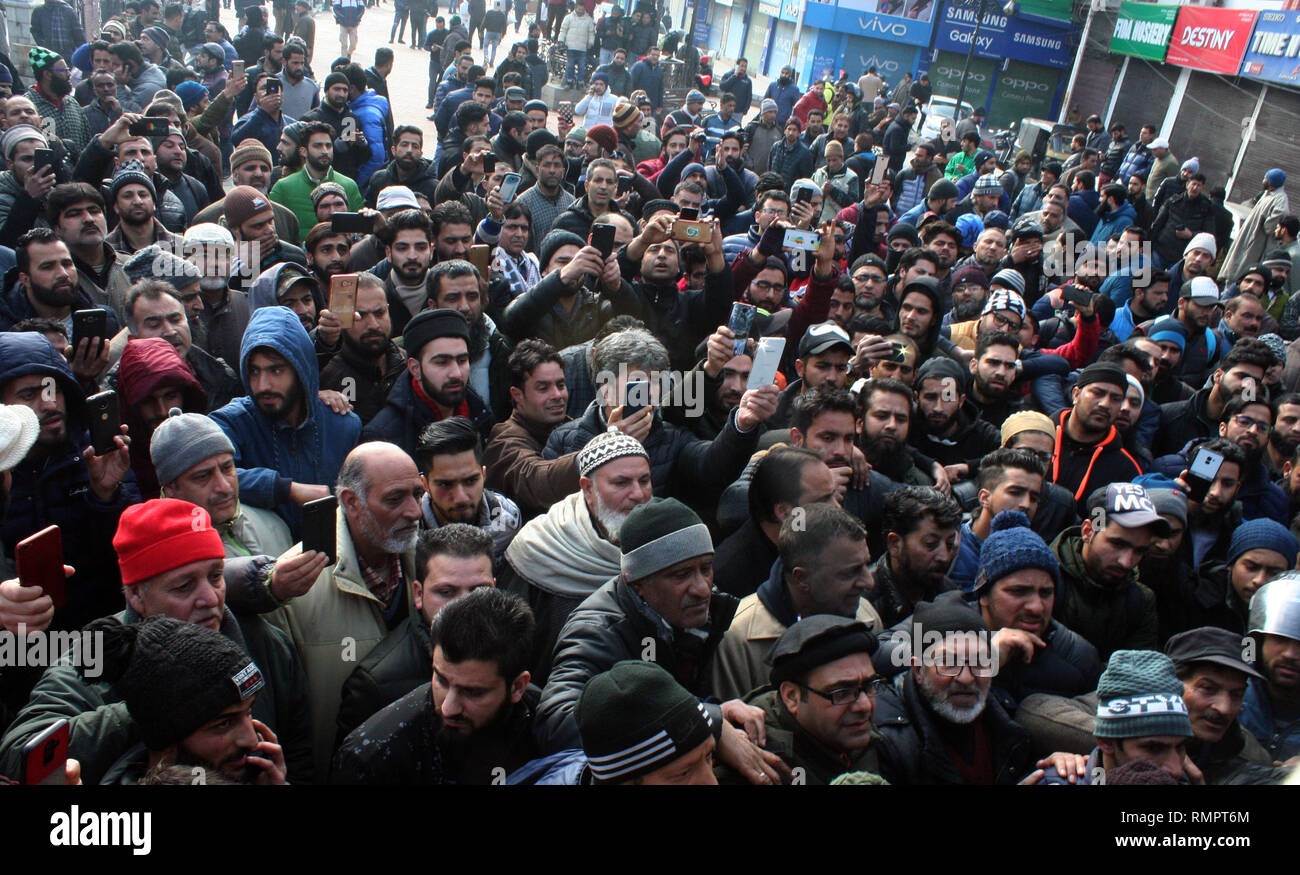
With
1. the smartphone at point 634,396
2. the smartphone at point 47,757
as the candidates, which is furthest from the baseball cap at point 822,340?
the smartphone at point 47,757

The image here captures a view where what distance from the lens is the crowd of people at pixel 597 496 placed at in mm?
2377

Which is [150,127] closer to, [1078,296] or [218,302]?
Result: [218,302]

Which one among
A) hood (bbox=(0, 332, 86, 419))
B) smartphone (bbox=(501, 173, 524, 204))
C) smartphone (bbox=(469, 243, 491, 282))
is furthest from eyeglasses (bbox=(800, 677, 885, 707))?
smartphone (bbox=(501, 173, 524, 204))

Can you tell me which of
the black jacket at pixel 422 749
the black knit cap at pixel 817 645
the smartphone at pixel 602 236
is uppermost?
the smartphone at pixel 602 236

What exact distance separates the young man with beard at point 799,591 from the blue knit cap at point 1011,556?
0.56 metres

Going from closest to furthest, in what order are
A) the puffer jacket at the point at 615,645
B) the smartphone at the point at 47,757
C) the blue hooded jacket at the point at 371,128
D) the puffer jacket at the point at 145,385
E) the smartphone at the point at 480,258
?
1. the smartphone at the point at 47,757
2. the puffer jacket at the point at 615,645
3. the puffer jacket at the point at 145,385
4. the smartphone at the point at 480,258
5. the blue hooded jacket at the point at 371,128

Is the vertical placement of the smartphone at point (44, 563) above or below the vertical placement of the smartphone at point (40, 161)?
below

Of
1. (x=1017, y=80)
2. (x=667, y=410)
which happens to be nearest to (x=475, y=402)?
(x=667, y=410)

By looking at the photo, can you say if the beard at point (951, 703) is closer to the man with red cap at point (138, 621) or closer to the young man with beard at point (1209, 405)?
the man with red cap at point (138, 621)

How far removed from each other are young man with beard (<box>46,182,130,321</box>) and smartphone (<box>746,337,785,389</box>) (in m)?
3.36

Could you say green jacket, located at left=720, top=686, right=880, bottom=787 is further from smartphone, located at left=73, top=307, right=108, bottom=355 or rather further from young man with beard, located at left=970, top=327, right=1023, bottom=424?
young man with beard, located at left=970, top=327, right=1023, bottom=424

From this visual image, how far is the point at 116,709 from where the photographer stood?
89.5 inches

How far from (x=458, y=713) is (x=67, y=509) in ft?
5.71

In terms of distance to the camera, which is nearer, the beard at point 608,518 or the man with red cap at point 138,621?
the man with red cap at point 138,621
